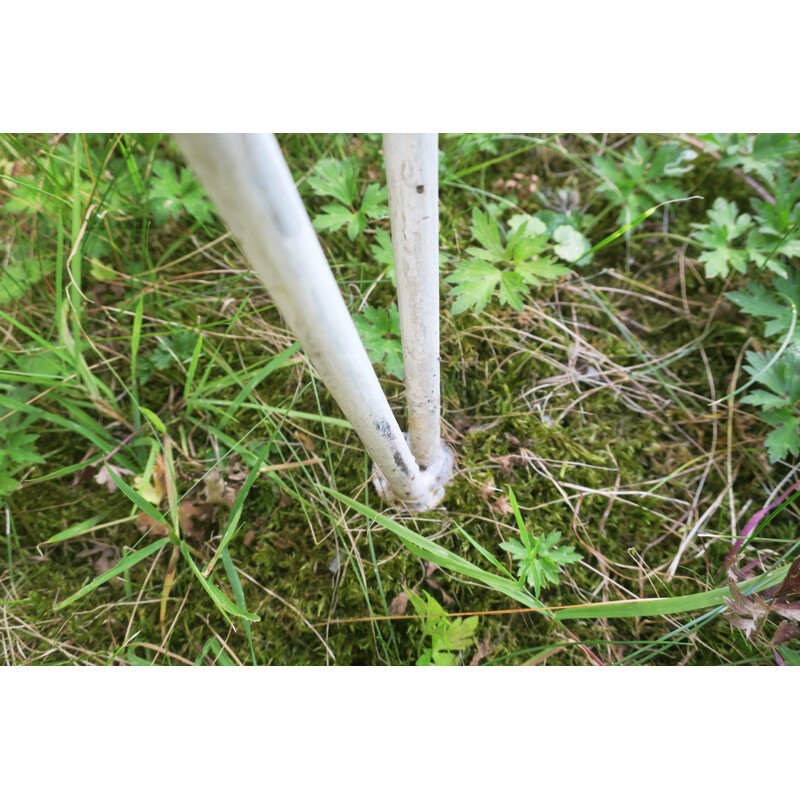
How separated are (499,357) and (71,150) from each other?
225 centimetres

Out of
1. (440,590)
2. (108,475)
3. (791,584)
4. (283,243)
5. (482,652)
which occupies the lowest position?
(482,652)

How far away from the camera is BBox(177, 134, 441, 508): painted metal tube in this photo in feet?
2.11

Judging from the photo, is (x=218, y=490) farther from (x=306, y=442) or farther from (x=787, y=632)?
(x=787, y=632)

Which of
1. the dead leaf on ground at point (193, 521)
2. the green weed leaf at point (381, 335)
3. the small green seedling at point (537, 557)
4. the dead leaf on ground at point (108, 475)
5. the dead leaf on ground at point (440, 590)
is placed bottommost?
the dead leaf on ground at point (440, 590)

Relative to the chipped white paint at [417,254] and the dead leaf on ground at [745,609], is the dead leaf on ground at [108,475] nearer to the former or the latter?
the chipped white paint at [417,254]

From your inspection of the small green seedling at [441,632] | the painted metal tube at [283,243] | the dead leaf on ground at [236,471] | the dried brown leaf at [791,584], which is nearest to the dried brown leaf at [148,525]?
the dead leaf on ground at [236,471]

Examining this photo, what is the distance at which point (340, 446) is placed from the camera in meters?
2.15

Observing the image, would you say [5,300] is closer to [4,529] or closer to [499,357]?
[4,529]

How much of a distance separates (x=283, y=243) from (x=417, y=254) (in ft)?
1.34

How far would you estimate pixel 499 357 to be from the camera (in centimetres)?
230

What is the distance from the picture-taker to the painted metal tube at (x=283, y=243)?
0.64 metres

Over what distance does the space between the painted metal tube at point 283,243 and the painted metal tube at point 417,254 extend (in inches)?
8.0

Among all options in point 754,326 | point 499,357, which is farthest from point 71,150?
point 754,326

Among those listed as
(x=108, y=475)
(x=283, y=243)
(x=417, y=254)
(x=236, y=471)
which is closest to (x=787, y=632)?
(x=417, y=254)
